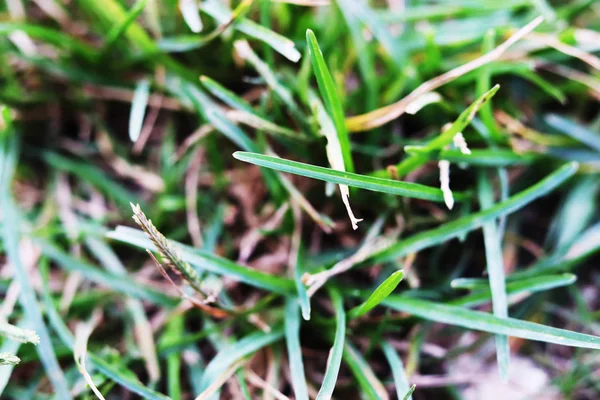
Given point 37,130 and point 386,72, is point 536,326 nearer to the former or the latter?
point 386,72

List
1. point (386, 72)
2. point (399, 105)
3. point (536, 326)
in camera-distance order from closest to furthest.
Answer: point (536, 326), point (399, 105), point (386, 72)

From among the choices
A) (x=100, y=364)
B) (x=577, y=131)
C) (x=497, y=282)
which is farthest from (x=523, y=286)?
(x=100, y=364)

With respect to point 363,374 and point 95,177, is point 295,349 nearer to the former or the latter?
point 363,374

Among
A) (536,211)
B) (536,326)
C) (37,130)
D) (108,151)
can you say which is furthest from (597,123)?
(37,130)

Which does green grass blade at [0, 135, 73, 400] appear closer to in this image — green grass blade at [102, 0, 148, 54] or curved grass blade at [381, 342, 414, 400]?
green grass blade at [102, 0, 148, 54]

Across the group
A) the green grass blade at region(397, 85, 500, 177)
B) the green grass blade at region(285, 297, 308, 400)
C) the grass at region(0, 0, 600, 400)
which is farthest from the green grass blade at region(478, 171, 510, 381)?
the green grass blade at region(285, 297, 308, 400)

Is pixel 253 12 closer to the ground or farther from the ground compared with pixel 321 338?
farther from the ground
